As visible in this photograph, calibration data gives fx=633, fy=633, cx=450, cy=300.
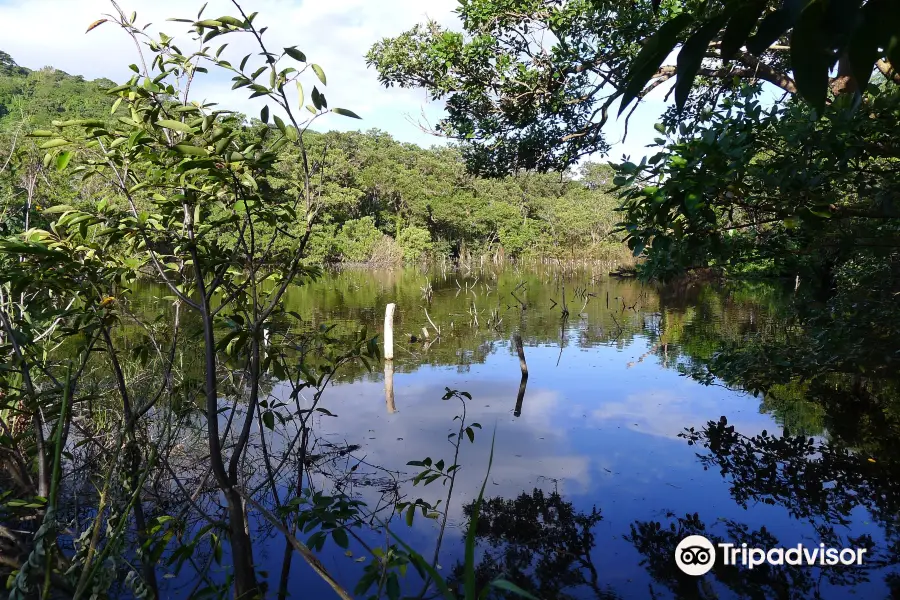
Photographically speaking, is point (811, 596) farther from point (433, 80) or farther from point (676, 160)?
point (433, 80)

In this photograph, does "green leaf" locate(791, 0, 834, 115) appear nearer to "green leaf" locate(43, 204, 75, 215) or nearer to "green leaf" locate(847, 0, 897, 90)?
"green leaf" locate(847, 0, 897, 90)

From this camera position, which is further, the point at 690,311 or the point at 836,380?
the point at 690,311

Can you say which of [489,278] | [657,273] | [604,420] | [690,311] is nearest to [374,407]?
[604,420]

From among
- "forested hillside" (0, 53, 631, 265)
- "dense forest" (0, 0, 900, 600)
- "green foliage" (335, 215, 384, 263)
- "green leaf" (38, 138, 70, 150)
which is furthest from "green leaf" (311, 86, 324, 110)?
"green foliage" (335, 215, 384, 263)

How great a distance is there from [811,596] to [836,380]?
15.0ft

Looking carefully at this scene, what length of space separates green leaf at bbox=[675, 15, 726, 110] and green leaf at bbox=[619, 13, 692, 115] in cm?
2

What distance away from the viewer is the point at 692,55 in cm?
66

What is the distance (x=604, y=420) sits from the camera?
243 inches

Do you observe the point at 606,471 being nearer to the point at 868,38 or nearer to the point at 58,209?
the point at 58,209

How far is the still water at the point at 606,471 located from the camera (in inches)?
130

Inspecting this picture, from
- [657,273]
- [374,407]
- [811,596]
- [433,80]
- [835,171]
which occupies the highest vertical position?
[433,80]

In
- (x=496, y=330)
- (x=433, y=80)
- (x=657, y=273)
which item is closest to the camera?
(x=657, y=273)

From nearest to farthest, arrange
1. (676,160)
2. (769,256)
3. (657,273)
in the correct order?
(676,160) < (657,273) < (769,256)

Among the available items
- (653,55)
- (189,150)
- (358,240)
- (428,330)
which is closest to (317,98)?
(189,150)
